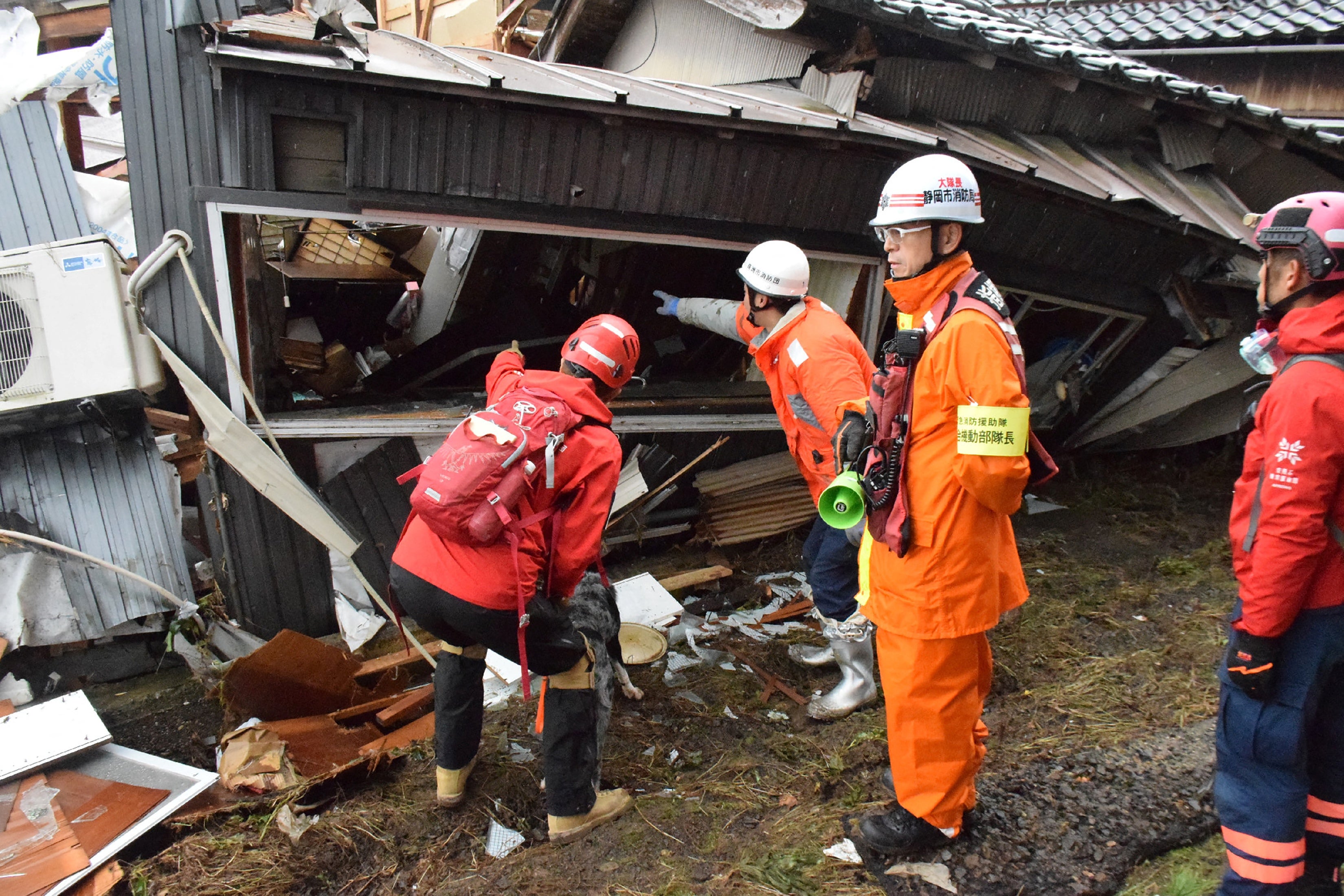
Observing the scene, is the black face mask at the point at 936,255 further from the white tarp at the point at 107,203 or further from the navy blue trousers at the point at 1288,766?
the white tarp at the point at 107,203

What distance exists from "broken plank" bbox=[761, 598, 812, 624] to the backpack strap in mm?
3065

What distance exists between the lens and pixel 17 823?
3.34 metres

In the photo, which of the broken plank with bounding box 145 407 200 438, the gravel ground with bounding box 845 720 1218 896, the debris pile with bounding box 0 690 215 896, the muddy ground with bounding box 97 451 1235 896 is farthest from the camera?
the broken plank with bounding box 145 407 200 438

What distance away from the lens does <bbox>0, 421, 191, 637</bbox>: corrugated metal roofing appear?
458 centimetres

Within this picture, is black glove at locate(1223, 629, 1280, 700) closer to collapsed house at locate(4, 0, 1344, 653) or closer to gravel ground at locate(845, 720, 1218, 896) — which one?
gravel ground at locate(845, 720, 1218, 896)

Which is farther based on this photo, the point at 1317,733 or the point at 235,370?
the point at 235,370

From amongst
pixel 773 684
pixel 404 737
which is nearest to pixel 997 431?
pixel 773 684

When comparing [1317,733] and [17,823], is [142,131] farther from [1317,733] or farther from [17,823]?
[1317,733]

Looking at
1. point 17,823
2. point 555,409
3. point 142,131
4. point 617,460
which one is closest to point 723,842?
point 617,460

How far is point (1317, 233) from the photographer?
7.36ft

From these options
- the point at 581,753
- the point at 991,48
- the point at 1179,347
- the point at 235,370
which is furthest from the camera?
the point at 1179,347

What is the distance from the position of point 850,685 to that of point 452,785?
2.03 meters

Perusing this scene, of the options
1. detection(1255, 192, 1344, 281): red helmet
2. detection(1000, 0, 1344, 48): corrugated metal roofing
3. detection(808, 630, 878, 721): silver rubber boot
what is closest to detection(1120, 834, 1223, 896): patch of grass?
detection(808, 630, 878, 721): silver rubber boot

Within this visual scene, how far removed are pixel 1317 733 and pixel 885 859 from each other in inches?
57.2
